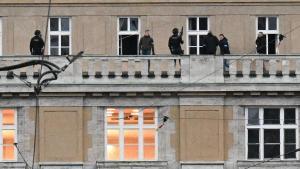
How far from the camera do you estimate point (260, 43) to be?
4525 cm

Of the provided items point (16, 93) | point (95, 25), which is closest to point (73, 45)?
point (95, 25)

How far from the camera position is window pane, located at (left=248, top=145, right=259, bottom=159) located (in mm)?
43438

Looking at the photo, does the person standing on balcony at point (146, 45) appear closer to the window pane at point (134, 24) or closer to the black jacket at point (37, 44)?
the black jacket at point (37, 44)

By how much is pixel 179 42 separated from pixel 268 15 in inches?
285

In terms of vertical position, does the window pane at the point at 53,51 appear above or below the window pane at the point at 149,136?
above

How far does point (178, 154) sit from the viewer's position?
4366 cm

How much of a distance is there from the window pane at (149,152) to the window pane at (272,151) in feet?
12.4

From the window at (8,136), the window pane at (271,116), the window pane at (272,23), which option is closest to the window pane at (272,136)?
the window pane at (271,116)

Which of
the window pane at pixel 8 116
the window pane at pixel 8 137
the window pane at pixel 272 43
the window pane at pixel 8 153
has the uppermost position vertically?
the window pane at pixel 272 43

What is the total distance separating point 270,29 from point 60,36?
787 centimetres

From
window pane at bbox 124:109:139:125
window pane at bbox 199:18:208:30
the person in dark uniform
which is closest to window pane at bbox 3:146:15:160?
the person in dark uniform

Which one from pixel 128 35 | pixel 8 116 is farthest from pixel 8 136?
pixel 128 35

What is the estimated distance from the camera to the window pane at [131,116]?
142 feet

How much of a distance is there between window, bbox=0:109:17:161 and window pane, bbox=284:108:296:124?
9.15 metres
